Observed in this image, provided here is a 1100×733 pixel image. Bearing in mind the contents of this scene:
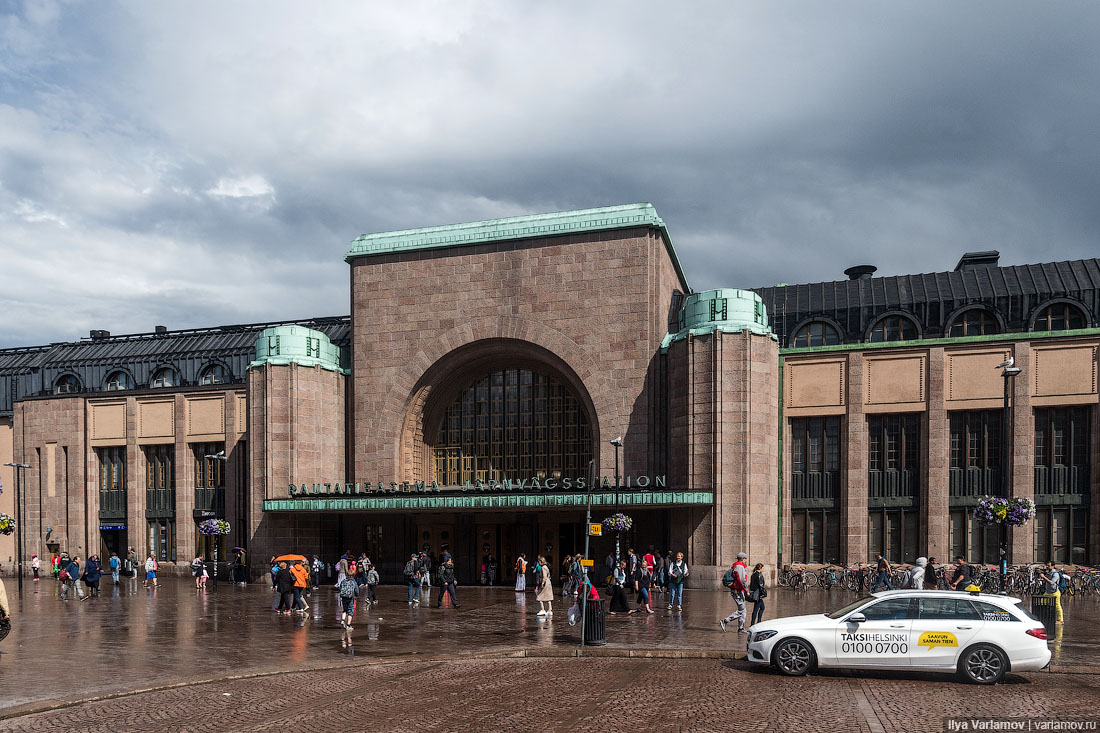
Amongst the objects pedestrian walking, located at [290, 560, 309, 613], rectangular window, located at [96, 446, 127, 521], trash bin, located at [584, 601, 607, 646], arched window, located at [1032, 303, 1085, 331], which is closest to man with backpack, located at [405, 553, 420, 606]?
pedestrian walking, located at [290, 560, 309, 613]

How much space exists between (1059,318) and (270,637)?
35.7m

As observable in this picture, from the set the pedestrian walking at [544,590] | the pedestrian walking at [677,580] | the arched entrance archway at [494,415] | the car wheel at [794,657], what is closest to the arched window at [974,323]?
the arched entrance archway at [494,415]

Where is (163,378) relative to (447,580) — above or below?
above

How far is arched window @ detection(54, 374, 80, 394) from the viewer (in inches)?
2224

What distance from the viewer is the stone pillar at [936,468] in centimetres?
4081

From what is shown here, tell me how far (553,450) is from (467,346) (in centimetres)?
673

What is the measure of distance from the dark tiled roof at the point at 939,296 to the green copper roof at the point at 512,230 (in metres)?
7.56

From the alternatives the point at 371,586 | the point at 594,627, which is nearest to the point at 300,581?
the point at 371,586

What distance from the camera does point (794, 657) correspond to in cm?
1733

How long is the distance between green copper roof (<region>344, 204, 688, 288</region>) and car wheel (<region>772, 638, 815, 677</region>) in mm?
28655

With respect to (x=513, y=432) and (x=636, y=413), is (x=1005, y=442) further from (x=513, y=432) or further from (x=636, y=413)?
(x=513, y=432)

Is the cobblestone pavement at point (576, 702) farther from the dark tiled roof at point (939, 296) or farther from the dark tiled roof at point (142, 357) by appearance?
the dark tiled roof at point (142, 357)

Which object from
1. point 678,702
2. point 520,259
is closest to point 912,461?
point 520,259

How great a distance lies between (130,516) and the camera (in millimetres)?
52812
